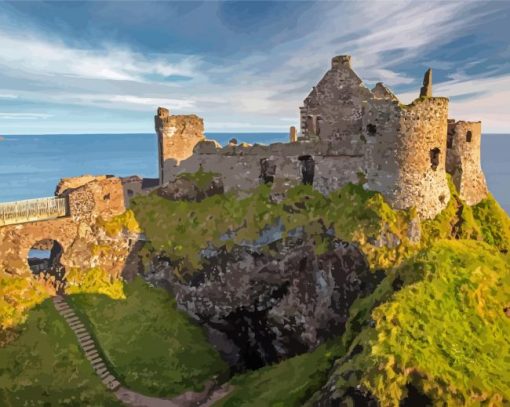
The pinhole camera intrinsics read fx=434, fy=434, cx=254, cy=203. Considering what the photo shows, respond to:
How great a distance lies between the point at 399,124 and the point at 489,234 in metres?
10.4

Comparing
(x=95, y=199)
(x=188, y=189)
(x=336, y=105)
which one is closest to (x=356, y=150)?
(x=336, y=105)

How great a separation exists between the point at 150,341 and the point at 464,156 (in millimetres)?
25718

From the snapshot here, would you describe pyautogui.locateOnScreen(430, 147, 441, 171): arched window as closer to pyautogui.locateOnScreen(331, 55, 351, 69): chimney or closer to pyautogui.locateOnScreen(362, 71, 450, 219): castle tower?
pyautogui.locateOnScreen(362, 71, 450, 219): castle tower

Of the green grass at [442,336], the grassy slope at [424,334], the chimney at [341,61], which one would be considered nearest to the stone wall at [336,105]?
the chimney at [341,61]

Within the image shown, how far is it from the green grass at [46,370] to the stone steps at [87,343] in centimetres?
31

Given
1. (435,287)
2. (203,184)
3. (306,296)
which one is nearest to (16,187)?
(203,184)

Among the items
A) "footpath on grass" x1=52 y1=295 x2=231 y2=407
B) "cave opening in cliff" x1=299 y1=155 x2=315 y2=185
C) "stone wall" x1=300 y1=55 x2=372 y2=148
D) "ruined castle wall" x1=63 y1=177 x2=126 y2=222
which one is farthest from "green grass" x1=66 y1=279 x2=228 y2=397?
"stone wall" x1=300 y1=55 x2=372 y2=148

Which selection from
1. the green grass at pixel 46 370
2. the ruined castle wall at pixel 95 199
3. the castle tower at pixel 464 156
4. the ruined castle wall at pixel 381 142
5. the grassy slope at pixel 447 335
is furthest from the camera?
the ruined castle wall at pixel 95 199

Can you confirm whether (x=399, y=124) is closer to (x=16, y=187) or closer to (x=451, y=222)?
(x=451, y=222)

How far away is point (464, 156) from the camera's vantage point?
30438mm

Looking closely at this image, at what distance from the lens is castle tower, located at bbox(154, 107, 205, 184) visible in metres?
35.3

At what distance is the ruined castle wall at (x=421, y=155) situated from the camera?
86.5ft

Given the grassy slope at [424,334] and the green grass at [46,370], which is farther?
the green grass at [46,370]

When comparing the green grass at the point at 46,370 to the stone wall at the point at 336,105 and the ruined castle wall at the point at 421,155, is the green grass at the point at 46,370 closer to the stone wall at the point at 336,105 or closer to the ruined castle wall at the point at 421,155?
the stone wall at the point at 336,105
